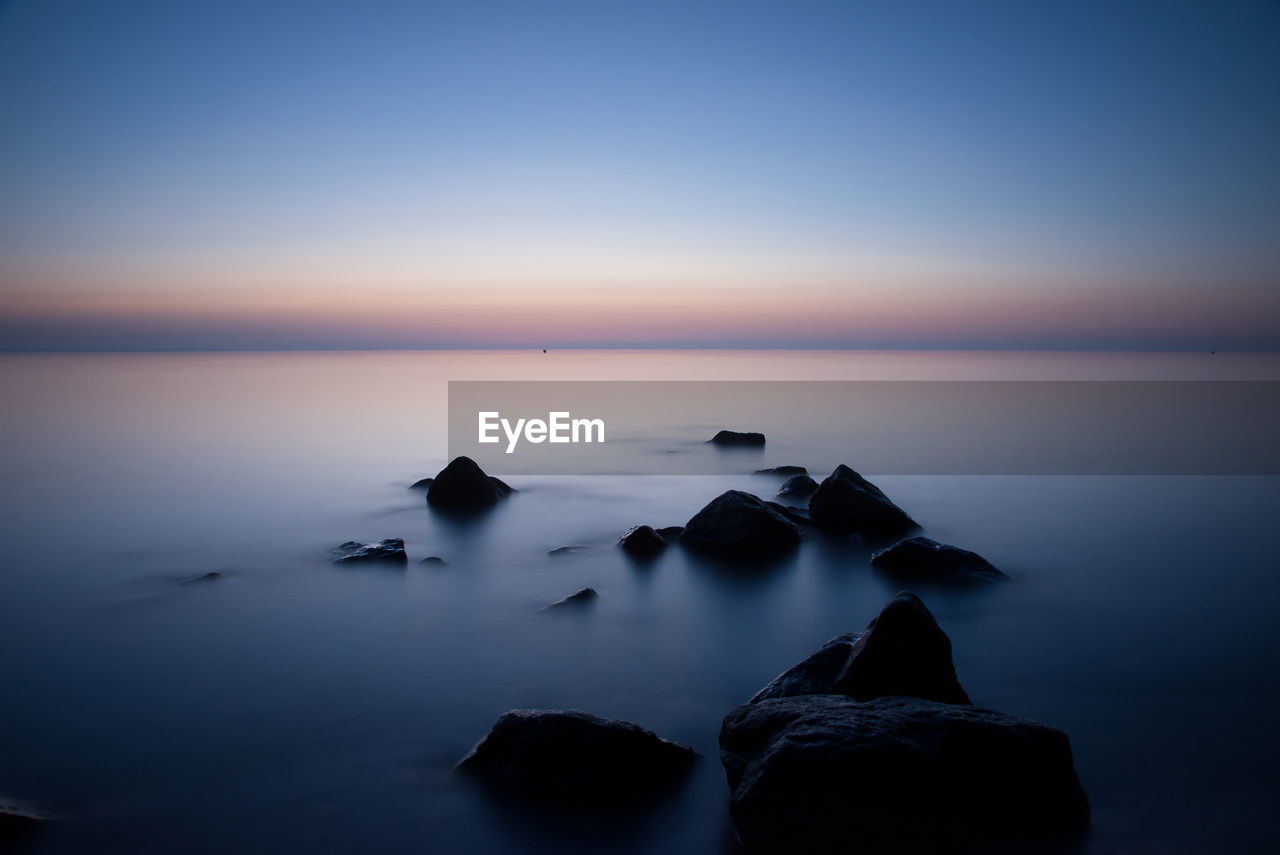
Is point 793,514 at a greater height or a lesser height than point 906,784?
lesser

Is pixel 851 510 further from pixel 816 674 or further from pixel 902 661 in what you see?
pixel 902 661

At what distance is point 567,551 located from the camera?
11.0 m

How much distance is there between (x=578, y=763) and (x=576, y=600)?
4.06m

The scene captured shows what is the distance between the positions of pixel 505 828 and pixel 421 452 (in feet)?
59.2

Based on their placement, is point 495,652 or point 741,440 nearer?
point 495,652

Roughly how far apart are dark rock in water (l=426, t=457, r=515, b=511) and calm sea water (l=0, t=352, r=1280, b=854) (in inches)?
19.0

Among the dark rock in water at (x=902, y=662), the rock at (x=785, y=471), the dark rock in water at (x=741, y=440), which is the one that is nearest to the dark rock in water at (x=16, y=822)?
the dark rock in water at (x=902, y=662)

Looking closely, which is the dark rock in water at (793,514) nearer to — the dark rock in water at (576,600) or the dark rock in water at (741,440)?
the dark rock in water at (576,600)

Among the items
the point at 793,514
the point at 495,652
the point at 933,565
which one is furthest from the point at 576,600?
the point at 933,565

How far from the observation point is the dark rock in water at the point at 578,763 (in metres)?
4.60

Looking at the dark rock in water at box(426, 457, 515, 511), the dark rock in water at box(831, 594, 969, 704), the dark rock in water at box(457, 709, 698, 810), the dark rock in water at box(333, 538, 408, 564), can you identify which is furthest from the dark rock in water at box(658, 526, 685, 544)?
the dark rock in water at box(457, 709, 698, 810)

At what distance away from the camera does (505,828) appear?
4445mm

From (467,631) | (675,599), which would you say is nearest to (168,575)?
(467,631)

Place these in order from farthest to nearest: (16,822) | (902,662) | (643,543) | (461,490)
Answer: (461,490) → (643,543) → (902,662) → (16,822)
